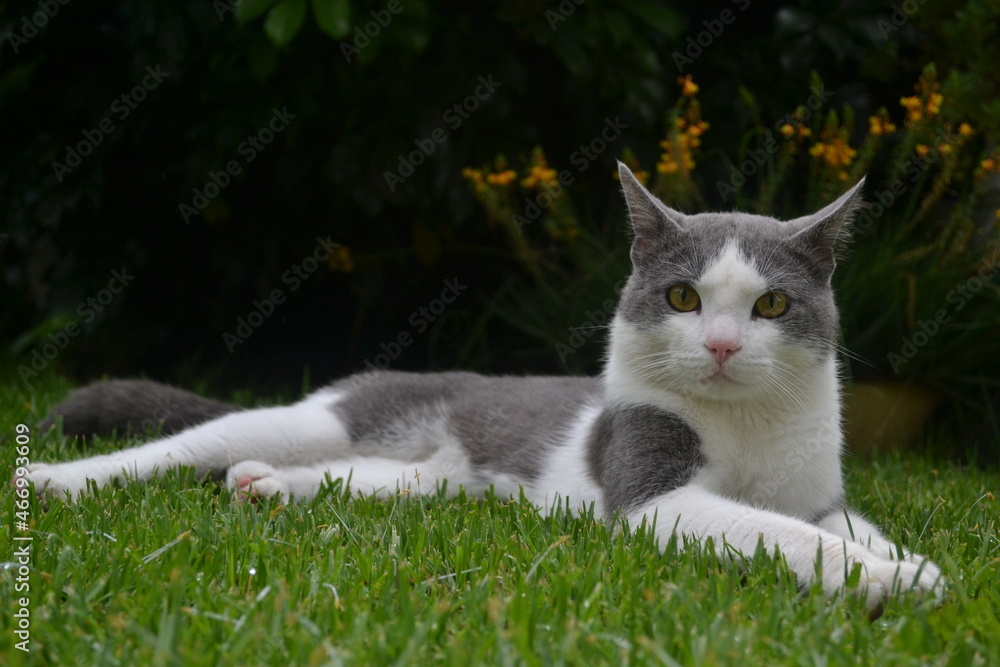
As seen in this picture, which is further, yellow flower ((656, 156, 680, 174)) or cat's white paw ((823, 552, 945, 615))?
yellow flower ((656, 156, 680, 174))

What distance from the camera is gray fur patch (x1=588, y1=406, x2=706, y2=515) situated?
85.9 inches

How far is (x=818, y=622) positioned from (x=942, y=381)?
3.00 metres

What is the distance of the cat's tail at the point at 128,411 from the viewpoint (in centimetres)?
312

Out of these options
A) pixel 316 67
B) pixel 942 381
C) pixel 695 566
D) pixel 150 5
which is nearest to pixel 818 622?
pixel 695 566

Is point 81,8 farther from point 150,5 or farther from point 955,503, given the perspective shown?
point 955,503

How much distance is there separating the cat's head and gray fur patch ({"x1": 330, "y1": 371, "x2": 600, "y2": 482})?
0.47 metres

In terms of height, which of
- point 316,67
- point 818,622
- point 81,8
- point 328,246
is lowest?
point 818,622

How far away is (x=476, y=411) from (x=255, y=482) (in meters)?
0.77

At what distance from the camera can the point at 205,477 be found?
2.68 m

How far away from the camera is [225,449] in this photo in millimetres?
2760

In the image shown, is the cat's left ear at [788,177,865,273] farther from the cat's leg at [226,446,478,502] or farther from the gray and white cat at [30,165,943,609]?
the cat's leg at [226,446,478,502]

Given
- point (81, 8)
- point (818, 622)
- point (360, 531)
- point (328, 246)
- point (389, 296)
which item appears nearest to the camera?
point (818, 622)

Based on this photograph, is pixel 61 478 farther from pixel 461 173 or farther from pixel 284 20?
pixel 461 173

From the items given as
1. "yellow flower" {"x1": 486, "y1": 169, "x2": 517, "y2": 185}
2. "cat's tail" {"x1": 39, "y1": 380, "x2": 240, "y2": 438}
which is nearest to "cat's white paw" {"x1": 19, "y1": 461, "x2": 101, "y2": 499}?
"cat's tail" {"x1": 39, "y1": 380, "x2": 240, "y2": 438}
